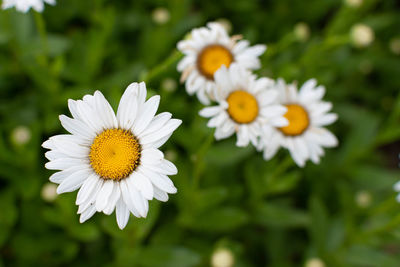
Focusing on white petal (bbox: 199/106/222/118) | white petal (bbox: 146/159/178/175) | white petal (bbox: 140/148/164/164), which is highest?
white petal (bbox: 199/106/222/118)

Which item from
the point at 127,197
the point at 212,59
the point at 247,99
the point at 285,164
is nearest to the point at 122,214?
the point at 127,197

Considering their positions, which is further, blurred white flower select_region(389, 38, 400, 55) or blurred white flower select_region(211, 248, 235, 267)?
blurred white flower select_region(389, 38, 400, 55)

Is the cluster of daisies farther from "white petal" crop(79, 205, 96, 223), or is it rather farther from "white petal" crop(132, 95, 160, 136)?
"white petal" crop(79, 205, 96, 223)

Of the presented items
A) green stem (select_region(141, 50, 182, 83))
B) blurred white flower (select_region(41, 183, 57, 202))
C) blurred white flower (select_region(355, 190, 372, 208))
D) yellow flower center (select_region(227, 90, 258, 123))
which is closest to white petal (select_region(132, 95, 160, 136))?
green stem (select_region(141, 50, 182, 83))

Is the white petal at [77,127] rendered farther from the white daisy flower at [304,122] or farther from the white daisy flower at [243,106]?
the white daisy flower at [304,122]

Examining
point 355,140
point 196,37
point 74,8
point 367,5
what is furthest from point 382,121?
point 74,8

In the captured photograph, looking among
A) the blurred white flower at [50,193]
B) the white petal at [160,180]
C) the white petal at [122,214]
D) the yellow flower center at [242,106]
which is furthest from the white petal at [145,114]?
the blurred white flower at [50,193]

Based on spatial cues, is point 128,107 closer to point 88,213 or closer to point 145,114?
point 145,114
